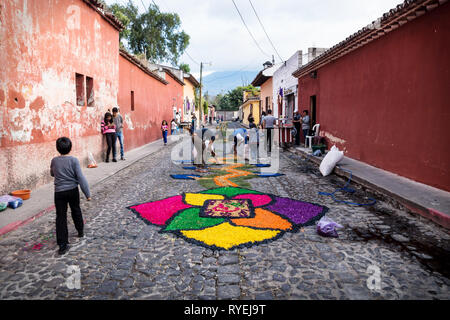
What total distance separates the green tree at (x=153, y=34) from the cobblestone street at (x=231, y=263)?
35.0 meters

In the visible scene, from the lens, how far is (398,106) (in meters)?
7.74

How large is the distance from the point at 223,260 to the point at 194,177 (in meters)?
5.04

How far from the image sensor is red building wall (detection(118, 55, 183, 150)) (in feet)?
47.9

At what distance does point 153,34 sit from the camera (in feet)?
121

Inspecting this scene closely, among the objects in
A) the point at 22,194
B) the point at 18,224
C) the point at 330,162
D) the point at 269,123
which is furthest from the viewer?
the point at 269,123

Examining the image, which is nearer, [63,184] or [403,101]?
[63,184]

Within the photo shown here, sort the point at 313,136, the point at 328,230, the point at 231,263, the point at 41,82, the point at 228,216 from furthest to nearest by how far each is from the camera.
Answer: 1. the point at 313,136
2. the point at 41,82
3. the point at 228,216
4. the point at 328,230
5. the point at 231,263

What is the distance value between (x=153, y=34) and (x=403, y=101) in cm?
3394

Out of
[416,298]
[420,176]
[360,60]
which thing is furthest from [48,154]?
[360,60]

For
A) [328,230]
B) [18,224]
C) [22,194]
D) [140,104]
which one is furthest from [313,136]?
[18,224]

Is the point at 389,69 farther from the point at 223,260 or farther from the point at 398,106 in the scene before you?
the point at 223,260

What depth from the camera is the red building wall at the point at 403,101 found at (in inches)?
245

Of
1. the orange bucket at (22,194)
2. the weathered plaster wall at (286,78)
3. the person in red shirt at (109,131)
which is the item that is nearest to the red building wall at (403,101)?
the weathered plaster wall at (286,78)

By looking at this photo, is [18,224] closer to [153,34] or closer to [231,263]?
[231,263]
